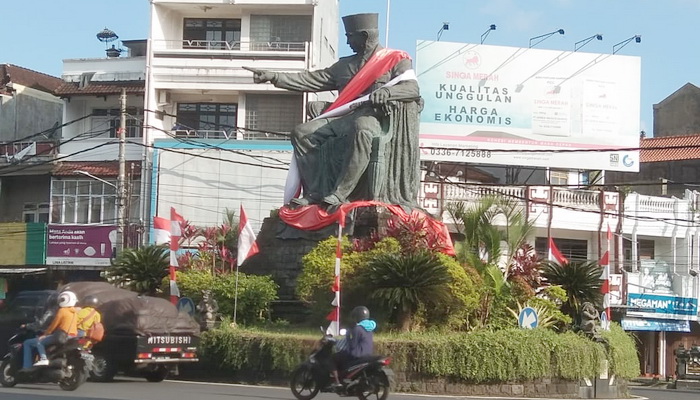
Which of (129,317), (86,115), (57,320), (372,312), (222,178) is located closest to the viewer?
(57,320)

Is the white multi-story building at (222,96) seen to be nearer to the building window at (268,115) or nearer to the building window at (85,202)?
Result: the building window at (268,115)

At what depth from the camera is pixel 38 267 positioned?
36.2 metres

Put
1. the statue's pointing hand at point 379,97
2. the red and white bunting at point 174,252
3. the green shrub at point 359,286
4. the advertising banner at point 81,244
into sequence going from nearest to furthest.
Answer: the green shrub at point 359,286 < the red and white bunting at point 174,252 < the statue's pointing hand at point 379,97 < the advertising banner at point 81,244

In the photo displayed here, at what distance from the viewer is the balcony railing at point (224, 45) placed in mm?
37594

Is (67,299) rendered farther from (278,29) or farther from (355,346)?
(278,29)

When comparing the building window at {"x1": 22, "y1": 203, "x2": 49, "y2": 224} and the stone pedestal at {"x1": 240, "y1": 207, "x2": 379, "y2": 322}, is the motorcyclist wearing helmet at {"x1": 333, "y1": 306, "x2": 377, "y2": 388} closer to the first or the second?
the stone pedestal at {"x1": 240, "y1": 207, "x2": 379, "y2": 322}

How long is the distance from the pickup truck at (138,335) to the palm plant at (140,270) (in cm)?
437

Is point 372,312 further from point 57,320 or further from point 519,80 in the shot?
point 519,80

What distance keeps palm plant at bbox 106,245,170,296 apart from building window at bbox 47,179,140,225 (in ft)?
46.6

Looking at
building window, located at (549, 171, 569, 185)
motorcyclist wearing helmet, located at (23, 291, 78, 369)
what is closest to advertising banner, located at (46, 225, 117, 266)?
building window, located at (549, 171, 569, 185)

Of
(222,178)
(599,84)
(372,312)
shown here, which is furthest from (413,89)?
(599,84)

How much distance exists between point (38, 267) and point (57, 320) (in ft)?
71.9

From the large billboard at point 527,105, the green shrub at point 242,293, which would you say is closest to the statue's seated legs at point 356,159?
the green shrub at point 242,293

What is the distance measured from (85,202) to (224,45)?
23.8 feet
